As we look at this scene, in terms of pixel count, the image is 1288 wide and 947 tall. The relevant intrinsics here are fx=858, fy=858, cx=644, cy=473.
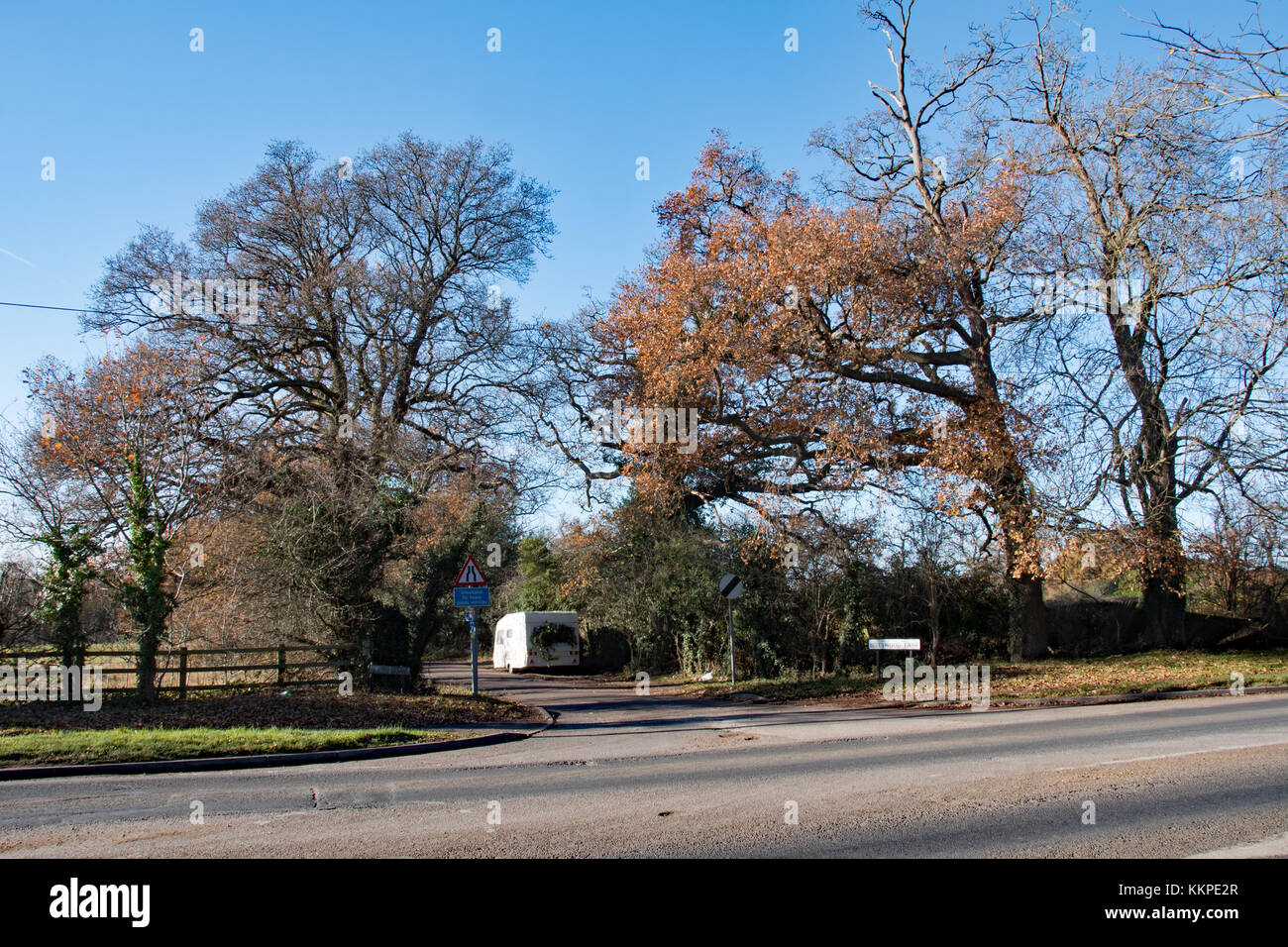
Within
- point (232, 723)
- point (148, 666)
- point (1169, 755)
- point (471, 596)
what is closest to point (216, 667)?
point (148, 666)

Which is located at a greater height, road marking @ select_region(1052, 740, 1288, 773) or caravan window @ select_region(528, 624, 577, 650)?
road marking @ select_region(1052, 740, 1288, 773)

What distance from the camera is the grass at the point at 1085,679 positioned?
724 inches

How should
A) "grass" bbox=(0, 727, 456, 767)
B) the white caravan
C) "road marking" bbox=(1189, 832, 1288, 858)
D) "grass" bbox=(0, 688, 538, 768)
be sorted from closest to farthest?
1. "road marking" bbox=(1189, 832, 1288, 858)
2. "grass" bbox=(0, 727, 456, 767)
3. "grass" bbox=(0, 688, 538, 768)
4. the white caravan

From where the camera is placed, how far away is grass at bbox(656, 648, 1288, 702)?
60.3ft

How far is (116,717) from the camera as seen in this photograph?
46.8 ft

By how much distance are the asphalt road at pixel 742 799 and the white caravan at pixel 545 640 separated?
20.4 meters

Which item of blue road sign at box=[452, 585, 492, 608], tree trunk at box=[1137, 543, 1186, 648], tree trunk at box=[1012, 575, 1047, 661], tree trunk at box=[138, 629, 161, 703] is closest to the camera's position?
tree trunk at box=[138, 629, 161, 703]

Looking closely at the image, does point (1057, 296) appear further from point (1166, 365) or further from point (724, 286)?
point (724, 286)

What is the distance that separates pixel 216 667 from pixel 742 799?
12480 mm

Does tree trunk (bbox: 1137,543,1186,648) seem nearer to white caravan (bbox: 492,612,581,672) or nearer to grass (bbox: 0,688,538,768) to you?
grass (bbox: 0,688,538,768)

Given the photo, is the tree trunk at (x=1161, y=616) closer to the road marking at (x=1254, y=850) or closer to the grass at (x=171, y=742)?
the grass at (x=171, y=742)

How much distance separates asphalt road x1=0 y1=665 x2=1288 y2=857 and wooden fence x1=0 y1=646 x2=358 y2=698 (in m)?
6.46

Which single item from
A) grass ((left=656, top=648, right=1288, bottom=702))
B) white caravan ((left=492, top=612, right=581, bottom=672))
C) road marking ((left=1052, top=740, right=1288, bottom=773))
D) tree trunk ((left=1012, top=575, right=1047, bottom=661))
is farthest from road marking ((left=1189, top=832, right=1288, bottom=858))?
white caravan ((left=492, top=612, right=581, bottom=672))
